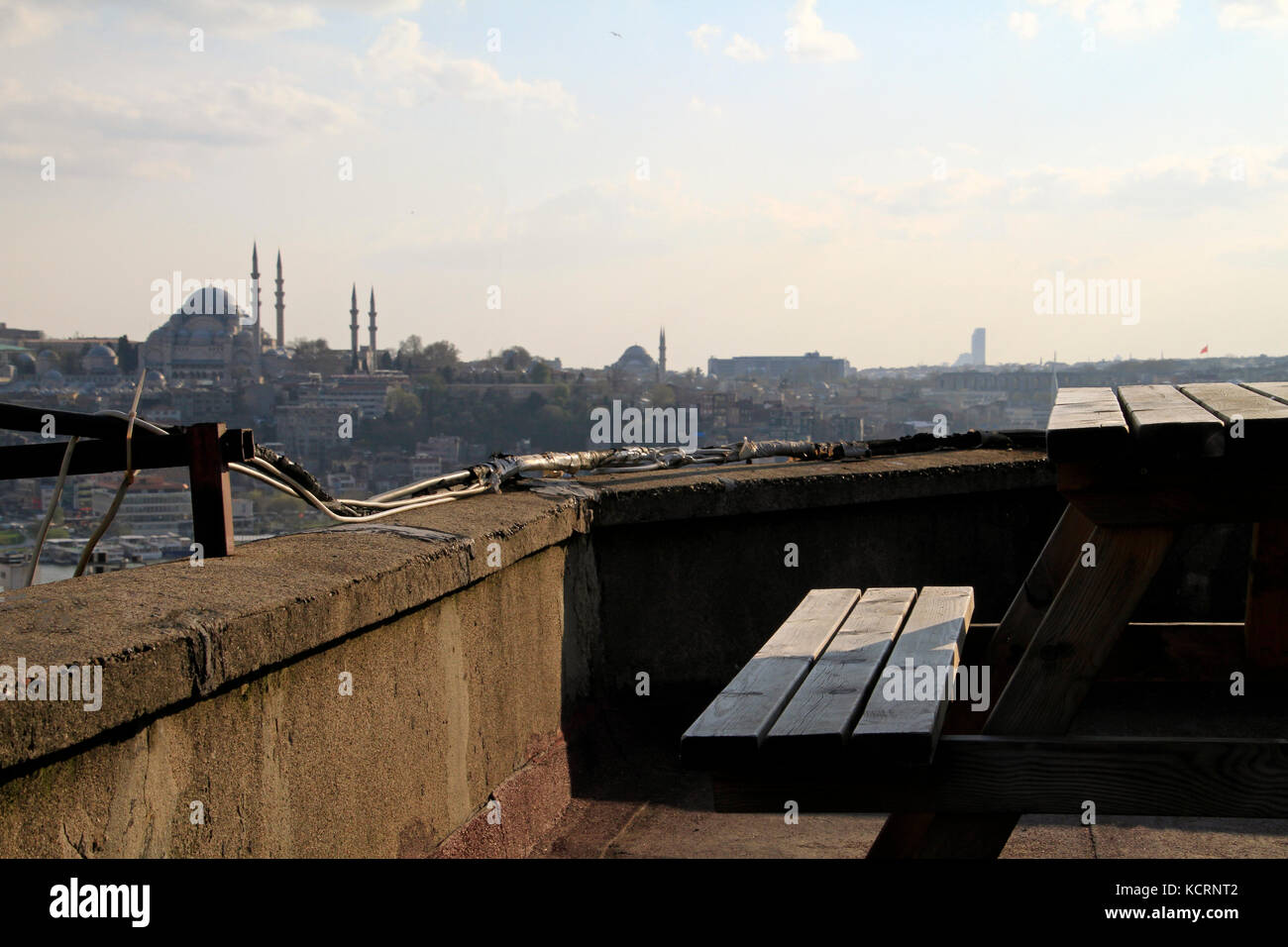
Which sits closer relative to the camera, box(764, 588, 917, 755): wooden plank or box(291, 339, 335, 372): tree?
box(764, 588, 917, 755): wooden plank

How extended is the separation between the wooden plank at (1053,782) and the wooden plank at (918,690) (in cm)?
7

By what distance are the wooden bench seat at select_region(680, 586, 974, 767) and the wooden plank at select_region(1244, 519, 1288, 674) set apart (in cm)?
66

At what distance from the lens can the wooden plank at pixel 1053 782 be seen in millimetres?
1919

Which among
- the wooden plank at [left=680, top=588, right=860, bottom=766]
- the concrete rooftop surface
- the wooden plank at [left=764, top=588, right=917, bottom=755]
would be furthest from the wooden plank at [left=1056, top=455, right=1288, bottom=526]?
A: the concrete rooftop surface

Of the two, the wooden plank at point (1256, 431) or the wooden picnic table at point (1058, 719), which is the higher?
the wooden plank at point (1256, 431)

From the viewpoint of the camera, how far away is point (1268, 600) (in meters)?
2.92

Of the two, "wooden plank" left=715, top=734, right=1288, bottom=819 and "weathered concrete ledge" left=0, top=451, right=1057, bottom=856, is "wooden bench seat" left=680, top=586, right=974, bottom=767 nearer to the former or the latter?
"wooden plank" left=715, top=734, right=1288, bottom=819

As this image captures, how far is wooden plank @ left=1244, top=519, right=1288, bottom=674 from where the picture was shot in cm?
290

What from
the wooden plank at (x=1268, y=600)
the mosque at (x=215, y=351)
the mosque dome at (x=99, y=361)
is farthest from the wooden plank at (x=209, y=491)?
the mosque at (x=215, y=351)

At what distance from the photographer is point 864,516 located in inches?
169

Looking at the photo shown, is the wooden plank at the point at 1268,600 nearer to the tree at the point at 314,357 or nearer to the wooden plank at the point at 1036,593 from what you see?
the wooden plank at the point at 1036,593

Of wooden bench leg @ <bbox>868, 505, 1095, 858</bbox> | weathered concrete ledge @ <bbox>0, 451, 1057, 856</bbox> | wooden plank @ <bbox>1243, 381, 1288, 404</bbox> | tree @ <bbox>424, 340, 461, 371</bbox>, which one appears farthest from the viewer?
tree @ <bbox>424, 340, 461, 371</bbox>

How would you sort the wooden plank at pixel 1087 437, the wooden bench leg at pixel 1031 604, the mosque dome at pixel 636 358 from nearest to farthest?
the wooden plank at pixel 1087 437 → the wooden bench leg at pixel 1031 604 → the mosque dome at pixel 636 358
